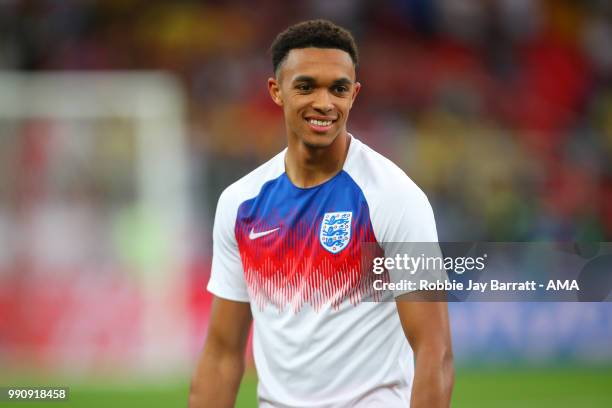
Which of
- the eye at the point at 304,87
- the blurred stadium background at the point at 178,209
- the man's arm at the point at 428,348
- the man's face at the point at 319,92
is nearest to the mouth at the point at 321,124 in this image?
the man's face at the point at 319,92

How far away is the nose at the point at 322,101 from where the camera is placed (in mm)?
3977

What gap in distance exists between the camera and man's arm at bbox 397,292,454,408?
3713 millimetres

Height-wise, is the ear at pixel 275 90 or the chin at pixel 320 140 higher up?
the ear at pixel 275 90

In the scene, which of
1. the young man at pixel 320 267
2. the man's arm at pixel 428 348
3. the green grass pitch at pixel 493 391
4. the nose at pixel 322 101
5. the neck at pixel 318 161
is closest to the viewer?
the man's arm at pixel 428 348

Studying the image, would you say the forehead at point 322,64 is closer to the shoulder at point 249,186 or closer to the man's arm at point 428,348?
the shoulder at point 249,186

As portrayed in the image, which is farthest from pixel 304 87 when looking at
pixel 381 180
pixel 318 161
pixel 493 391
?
pixel 493 391

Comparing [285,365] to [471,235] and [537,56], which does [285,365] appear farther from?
[537,56]

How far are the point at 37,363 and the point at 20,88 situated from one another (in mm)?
3052

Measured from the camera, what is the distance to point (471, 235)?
12.0 m

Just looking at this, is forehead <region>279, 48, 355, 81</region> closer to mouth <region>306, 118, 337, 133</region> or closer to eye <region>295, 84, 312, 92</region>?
eye <region>295, 84, 312, 92</region>

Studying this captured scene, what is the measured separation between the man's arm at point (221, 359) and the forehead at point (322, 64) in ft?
3.04

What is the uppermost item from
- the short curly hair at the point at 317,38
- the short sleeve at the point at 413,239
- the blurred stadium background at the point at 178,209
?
the blurred stadium background at the point at 178,209

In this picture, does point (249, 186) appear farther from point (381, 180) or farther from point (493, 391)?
point (493, 391)

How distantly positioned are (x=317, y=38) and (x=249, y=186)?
25.0 inches
